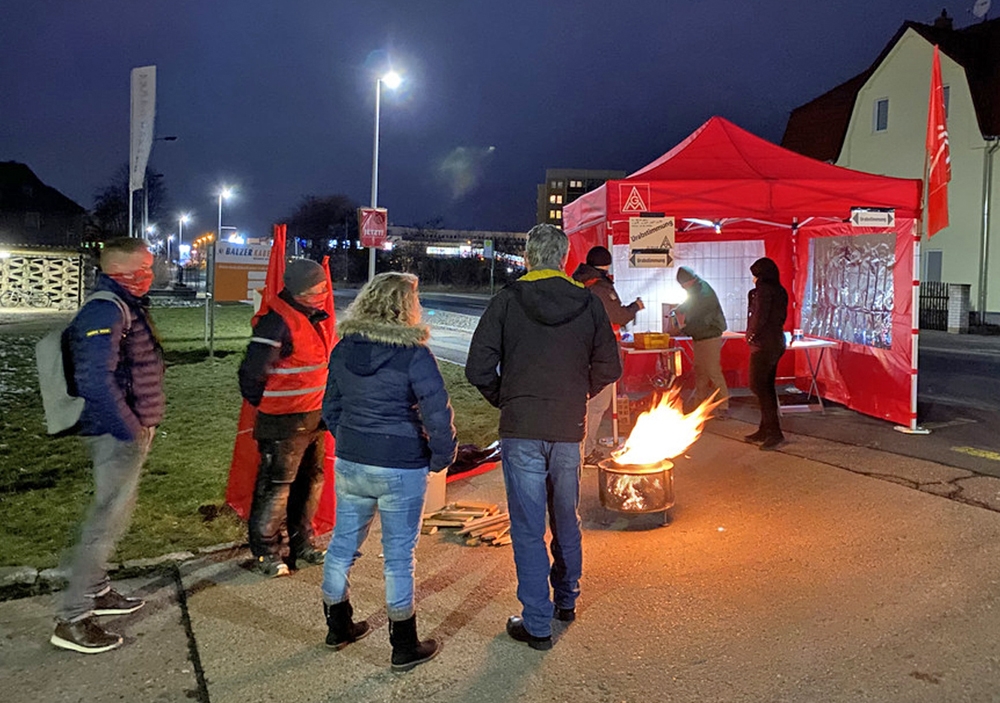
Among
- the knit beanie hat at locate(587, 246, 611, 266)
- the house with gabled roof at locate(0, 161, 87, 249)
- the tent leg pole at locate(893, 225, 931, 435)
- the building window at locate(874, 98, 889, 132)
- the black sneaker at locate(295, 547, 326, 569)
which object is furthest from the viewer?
the house with gabled roof at locate(0, 161, 87, 249)

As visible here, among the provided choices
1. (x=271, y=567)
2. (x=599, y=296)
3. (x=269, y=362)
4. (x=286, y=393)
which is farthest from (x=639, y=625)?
(x=599, y=296)

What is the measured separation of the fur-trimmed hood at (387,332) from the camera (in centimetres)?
383

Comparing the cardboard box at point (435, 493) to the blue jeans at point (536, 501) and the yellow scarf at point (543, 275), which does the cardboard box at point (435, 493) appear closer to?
the blue jeans at point (536, 501)

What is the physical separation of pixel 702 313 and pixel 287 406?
602 cm

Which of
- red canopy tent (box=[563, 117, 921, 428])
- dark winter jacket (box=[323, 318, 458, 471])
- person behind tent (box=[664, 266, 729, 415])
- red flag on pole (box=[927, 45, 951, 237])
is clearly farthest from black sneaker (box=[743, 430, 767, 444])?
dark winter jacket (box=[323, 318, 458, 471])

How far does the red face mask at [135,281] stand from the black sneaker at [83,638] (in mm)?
1694

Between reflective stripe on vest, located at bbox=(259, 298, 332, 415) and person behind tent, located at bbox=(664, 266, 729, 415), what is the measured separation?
570cm

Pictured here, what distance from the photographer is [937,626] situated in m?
4.48

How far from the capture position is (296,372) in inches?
196

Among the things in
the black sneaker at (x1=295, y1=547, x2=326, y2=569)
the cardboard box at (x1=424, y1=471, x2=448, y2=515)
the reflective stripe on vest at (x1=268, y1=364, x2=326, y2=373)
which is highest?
the reflective stripe on vest at (x1=268, y1=364, x2=326, y2=373)

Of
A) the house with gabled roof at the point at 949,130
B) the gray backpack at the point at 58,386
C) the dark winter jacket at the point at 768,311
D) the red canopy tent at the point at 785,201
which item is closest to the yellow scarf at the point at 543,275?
the gray backpack at the point at 58,386

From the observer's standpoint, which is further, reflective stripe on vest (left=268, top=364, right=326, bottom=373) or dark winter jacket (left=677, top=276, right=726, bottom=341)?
dark winter jacket (left=677, top=276, right=726, bottom=341)

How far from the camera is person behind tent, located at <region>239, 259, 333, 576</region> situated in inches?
192

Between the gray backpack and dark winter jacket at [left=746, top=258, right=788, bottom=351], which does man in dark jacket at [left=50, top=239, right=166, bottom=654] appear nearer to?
the gray backpack
